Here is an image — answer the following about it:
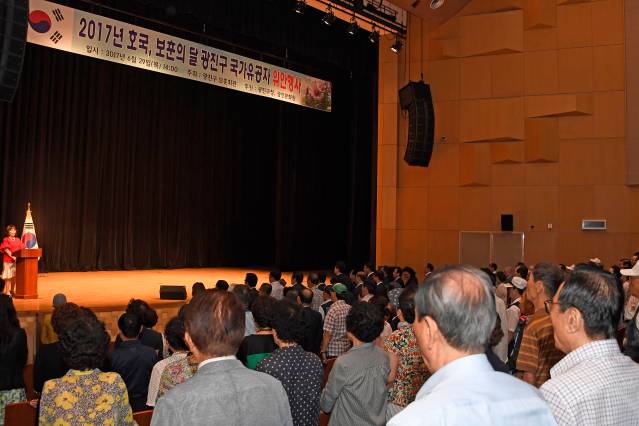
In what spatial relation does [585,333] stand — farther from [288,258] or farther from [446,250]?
[288,258]

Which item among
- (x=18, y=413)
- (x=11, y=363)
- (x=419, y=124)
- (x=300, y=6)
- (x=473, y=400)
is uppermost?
(x=300, y=6)

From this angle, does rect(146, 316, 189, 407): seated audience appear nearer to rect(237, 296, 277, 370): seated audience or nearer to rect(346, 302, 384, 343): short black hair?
rect(237, 296, 277, 370): seated audience

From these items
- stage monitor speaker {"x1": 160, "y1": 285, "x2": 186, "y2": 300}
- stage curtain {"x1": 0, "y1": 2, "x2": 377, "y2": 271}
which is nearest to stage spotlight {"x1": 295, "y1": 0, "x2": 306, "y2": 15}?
stage curtain {"x1": 0, "y1": 2, "x2": 377, "y2": 271}

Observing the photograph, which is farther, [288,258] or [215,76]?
[288,258]

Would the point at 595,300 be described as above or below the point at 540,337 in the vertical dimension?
above

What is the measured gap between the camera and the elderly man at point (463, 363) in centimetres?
120

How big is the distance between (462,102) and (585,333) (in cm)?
1216

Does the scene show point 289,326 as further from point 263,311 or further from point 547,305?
point 547,305

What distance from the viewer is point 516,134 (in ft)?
42.4

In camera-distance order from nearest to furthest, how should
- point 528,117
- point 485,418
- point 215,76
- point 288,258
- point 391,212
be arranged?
point 485,418 < point 215,76 < point 528,117 < point 391,212 < point 288,258

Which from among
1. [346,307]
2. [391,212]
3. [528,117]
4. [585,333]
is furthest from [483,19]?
[585,333]

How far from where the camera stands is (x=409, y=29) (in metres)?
14.1

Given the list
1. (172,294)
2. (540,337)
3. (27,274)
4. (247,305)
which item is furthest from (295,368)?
(27,274)

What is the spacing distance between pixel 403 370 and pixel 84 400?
147 cm
